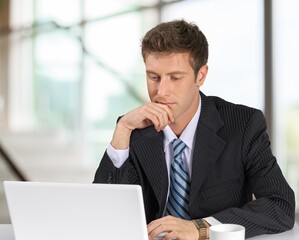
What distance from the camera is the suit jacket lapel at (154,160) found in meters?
1.96

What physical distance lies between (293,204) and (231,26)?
309 cm

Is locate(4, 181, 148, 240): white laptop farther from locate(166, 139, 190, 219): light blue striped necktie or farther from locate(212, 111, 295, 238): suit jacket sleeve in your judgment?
locate(166, 139, 190, 219): light blue striped necktie

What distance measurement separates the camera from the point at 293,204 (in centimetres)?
184

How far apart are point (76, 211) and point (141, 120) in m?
0.68

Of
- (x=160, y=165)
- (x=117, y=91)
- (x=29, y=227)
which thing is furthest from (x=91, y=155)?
(x=29, y=227)

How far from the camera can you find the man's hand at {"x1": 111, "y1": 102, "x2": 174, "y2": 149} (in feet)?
6.22

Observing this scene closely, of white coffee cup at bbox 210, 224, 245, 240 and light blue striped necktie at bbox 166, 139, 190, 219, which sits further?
light blue striped necktie at bbox 166, 139, 190, 219

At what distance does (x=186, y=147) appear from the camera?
201 centimetres

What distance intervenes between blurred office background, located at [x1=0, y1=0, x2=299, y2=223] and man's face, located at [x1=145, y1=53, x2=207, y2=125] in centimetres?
239

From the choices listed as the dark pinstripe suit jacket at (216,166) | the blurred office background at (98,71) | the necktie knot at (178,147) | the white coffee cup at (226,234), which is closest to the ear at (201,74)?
the dark pinstripe suit jacket at (216,166)

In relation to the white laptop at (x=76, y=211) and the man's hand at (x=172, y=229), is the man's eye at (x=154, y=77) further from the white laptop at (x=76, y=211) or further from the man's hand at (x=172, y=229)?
the white laptop at (x=76, y=211)

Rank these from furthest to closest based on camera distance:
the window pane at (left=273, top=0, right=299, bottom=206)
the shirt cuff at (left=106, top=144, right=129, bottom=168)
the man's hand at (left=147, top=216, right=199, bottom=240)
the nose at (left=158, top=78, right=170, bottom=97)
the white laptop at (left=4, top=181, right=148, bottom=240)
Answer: the window pane at (left=273, top=0, right=299, bottom=206), the shirt cuff at (left=106, top=144, right=129, bottom=168), the nose at (left=158, top=78, right=170, bottom=97), the man's hand at (left=147, top=216, right=199, bottom=240), the white laptop at (left=4, top=181, right=148, bottom=240)

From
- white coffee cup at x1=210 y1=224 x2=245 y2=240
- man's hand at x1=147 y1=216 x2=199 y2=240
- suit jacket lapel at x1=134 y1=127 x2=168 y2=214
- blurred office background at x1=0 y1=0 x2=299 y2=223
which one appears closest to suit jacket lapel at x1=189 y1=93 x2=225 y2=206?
suit jacket lapel at x1=134 y1=127 x2=168 y2=214

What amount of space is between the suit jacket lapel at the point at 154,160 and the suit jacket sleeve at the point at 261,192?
274 mm
